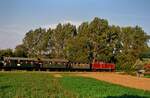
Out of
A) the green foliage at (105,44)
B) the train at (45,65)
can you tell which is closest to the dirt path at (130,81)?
the train at (45,65)

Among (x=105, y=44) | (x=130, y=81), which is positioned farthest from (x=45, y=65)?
(x=130, y=81)

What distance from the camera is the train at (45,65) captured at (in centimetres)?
7126

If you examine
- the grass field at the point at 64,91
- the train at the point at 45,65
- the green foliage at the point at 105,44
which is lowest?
the grass field at the point at 64,91

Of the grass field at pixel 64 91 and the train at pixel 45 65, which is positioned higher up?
the train at pixel 45 65

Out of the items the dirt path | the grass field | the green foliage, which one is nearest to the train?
the green foliage

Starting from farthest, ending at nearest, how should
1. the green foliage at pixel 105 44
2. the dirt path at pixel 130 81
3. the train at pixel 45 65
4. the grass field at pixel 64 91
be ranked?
the green foliage at pixel 105 44 → the train at pixel 45 65 → the dirt path at pixel 130 81 → the grass field at pixel 64 91

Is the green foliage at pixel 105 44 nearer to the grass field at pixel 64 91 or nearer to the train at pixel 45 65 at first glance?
the train at pixel 45 65

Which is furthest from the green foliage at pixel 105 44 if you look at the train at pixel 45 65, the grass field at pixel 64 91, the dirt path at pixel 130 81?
the grass field at pixel 64 91

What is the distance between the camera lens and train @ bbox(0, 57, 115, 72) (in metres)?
71.3

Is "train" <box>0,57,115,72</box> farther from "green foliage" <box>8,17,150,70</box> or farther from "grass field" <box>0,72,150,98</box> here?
"grass field" <box>0,72,150,98</box>

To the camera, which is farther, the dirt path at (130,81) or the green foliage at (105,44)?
the green foliage at (105,44)

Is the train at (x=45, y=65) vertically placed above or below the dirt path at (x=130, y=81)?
above

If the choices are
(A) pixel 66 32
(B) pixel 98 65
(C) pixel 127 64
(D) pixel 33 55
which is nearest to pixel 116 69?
(C) pixel 127 64

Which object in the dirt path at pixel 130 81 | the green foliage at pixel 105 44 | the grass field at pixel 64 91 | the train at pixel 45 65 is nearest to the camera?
the grass field at pixel 64 91
